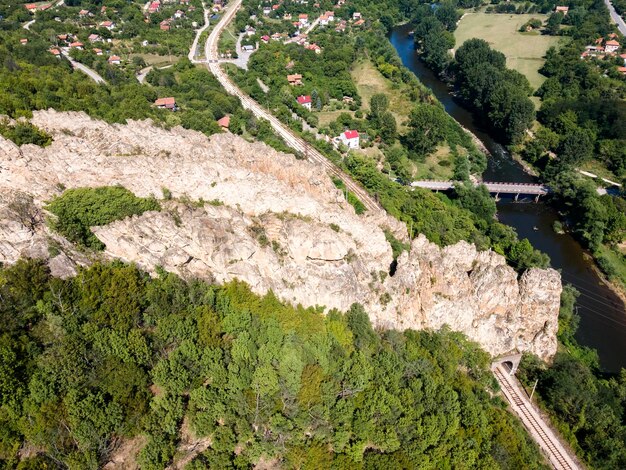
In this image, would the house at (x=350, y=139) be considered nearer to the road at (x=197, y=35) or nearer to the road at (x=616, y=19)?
the road at (x=197, y=35)

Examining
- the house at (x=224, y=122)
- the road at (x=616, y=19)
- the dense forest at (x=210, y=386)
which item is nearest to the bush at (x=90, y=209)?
the dense forest at (x=210, y=386)

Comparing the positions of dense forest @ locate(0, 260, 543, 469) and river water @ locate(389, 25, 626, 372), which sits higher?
dense forest @ locate(0, 260, 543, 469)

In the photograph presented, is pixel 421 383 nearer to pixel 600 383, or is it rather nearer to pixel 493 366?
pixel 493 366

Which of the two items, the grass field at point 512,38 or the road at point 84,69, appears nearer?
the road at point 84,69

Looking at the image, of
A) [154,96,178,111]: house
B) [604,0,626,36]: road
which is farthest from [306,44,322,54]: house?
[604,0,626,36]: road

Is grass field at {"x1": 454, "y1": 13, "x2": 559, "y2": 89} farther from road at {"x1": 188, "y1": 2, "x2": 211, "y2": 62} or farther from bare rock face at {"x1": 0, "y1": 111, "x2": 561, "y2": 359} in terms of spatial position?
bare rock face at {"x1": 0, "y1": 111, "x2": 561, "y2": 359}
